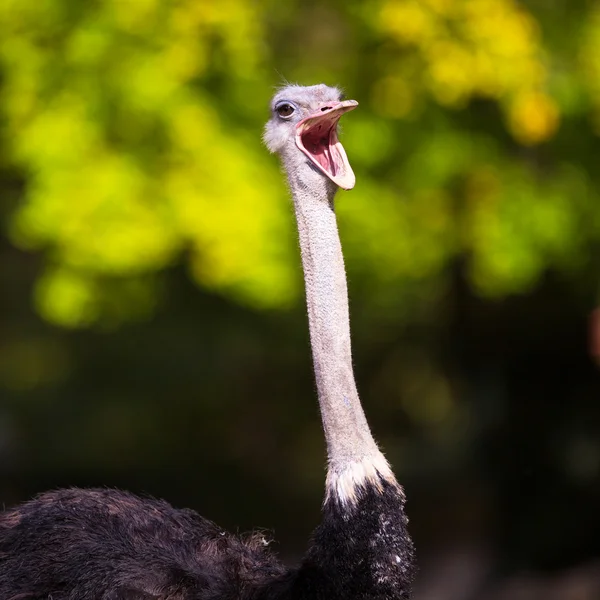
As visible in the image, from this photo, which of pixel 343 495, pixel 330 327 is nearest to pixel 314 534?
pixel 343 495

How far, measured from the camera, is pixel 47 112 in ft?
26.4

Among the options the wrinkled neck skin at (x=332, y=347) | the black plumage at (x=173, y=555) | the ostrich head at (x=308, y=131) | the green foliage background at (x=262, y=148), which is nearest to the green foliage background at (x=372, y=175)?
the green foliage background at (x=262, y=148)

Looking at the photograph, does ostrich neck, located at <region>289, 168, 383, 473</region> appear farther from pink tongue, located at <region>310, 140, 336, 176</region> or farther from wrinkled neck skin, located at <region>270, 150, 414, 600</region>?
pink tongue, located at <region>310, 140, 336, 176</region>

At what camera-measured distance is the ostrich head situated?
441 centimetres

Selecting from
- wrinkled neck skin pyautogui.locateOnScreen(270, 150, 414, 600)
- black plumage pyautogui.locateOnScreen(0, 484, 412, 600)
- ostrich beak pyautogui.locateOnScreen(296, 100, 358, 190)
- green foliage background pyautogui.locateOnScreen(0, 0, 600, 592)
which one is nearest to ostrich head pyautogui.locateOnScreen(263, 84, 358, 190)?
ostrich beak pyautogui.locateOnScreen(296, 100, 358, 190)

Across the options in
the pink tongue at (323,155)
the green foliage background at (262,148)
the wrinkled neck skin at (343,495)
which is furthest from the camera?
the green foliage background at (262,148)

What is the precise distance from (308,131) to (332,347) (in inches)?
30.0

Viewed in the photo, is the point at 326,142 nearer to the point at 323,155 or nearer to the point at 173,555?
the point at 323,155

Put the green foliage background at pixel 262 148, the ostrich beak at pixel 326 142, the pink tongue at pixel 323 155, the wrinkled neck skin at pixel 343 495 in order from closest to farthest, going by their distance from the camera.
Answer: the wrinkled neck skin at pixel 343 495
the ostrich beak at pixel 326 142
the pink tongue at pixel 323 155
the green foliage background at pixel 262 148

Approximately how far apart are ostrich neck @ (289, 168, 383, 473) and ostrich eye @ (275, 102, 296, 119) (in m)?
0.27

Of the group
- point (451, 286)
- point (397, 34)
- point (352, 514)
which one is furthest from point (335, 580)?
point (451, 286)

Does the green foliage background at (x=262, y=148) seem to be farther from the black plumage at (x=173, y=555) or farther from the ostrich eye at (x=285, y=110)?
the ostrich eye at (x=285, y=110)

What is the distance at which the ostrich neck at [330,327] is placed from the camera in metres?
4.16

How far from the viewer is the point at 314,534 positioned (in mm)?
4195
